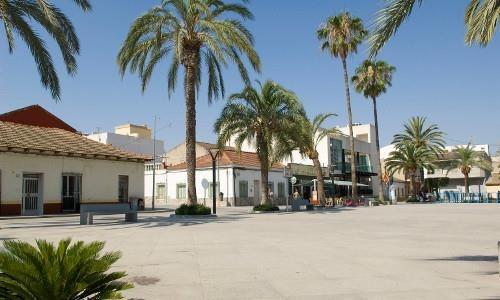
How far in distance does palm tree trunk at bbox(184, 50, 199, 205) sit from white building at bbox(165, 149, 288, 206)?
15377mm

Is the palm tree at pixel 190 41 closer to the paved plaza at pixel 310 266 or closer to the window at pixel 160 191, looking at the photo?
the paved plaza at pixel 310 266

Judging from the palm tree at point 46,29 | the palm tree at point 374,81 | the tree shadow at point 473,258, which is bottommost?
the tree shadow at point 473,258

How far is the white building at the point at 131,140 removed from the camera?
210 feet

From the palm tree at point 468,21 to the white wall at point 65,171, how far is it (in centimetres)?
2293

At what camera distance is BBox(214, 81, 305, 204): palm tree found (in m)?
29.5

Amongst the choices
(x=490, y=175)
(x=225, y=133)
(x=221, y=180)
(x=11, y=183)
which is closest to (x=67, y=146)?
(x=11, y=183)

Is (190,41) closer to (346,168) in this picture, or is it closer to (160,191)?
(160,191)

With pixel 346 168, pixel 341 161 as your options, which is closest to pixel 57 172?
pixel 341 161

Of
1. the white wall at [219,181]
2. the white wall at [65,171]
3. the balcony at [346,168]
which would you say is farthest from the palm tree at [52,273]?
the balcony at [346,168]

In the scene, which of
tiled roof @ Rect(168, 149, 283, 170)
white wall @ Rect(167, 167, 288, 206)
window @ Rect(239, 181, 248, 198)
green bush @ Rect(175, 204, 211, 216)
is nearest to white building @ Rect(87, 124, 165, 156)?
white wall @ Rect(167, 167, 288, 206)

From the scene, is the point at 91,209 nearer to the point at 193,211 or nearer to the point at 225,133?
the point at 193,211

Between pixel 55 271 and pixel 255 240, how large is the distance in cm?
858

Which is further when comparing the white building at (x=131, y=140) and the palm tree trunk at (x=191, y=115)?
the white building at (x=131, y=140)

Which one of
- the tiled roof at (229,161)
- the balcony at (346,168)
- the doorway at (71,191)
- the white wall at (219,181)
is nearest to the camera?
the doorway at (71,191)
